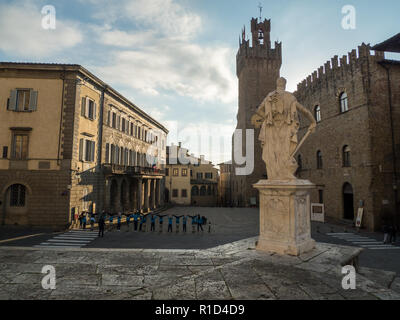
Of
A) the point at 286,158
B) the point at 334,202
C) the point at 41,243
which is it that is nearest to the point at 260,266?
the point at 286,158

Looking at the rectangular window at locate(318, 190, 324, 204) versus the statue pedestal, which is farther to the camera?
the rectangular window at locate(318, 190, 324, 204)

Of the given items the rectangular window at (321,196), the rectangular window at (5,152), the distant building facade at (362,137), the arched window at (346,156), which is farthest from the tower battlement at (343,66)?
the rectangular window at (5,152)

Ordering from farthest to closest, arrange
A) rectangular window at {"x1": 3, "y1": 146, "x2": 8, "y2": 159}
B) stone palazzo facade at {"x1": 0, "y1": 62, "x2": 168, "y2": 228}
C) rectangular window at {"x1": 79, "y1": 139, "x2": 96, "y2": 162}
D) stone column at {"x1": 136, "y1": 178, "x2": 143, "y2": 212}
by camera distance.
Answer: stone column at {"x1": 136, "y1": 178, "x2": 143, "y2": 212} → rectangular window at {"x1": 79, "y1": 139, "x2": 96, "y2": 162} → rectangular window at {"x1": 3, "y1": 146, "x2": 8, "y2": 159} → stone palazzo facade at {"x1": 0, "y1": 62, "x2": 168, "y2": 228}

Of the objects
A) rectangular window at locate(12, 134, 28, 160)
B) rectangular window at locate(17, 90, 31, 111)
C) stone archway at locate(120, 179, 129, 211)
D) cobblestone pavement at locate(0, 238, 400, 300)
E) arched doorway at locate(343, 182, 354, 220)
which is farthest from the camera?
stone archway at locate(120, 179, 129, 211)

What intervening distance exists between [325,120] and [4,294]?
27886mm

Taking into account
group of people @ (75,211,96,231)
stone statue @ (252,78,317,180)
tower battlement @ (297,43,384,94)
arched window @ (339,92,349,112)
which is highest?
tower battlement @ (297,43,384,94)

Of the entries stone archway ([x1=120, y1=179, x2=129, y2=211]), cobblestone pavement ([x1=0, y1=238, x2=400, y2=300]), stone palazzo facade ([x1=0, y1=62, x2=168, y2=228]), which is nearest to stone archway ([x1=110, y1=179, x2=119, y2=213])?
stone archway ([x1=120, y1=179, x2=129, y2=211])

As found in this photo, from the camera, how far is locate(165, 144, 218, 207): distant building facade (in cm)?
4978

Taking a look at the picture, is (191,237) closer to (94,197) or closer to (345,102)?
(94,197)

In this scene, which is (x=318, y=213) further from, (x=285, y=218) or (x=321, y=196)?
(x=285, y=218)

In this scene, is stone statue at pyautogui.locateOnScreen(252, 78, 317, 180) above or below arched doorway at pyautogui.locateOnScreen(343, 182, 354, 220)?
above

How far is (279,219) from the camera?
17.7 feet

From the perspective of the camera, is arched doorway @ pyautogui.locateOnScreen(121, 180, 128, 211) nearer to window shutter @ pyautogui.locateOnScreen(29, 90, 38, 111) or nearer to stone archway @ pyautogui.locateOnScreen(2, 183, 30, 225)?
stone archway @ pyautogui.locateOnScreen(2, 183, 30, 225)

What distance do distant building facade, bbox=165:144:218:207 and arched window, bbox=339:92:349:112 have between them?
32480 millimetres
